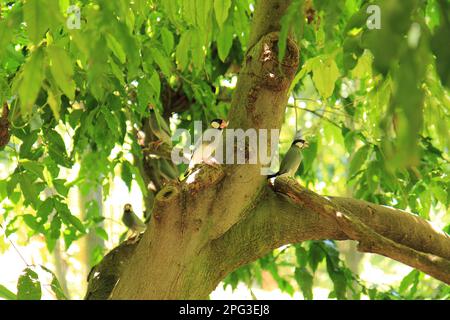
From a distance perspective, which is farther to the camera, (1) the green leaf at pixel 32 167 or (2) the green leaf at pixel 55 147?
(2) the green leaf at pixel 55 147

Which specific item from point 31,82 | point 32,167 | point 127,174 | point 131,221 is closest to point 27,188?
point 32,167

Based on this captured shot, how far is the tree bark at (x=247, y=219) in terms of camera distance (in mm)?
1849

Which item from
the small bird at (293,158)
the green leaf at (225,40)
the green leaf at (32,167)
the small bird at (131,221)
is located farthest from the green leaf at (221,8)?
the small bird at (131,221)

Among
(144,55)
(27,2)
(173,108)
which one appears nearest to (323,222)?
(144,55)

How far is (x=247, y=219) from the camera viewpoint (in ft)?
6.60

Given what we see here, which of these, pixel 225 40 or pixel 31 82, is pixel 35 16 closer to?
pixel 31 82

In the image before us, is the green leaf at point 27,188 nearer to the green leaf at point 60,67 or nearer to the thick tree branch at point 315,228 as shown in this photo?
the thick tree branch at point 315,228

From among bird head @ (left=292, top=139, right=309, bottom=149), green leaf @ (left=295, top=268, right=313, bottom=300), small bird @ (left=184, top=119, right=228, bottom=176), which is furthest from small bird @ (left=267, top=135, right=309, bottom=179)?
green leaf @ (left=295, top=268, right=313, bottom=300)

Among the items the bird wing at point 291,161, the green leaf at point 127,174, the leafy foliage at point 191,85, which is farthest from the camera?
the bird wing at point 291,161

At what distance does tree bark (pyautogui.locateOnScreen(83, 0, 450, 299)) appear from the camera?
72.8 inches

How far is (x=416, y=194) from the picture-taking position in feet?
8.47

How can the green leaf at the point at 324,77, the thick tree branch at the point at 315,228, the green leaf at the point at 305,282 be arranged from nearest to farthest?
1. the green leaf at the point at 324,77
2. the thick tree branch at the point at 315,228
3. the green leaf at the point at 305,282
